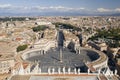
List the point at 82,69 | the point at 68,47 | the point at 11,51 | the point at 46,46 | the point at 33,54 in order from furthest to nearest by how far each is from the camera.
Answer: the point at 68,47, the point at 46,46, the point at 33,54, the point at 11,51, the point at 82,69

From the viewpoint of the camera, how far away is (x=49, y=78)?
92.1ft

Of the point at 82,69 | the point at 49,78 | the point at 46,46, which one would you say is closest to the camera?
the point at 49,78

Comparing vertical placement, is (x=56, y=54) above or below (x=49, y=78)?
below

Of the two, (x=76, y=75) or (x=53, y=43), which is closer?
(x=76, y=75)

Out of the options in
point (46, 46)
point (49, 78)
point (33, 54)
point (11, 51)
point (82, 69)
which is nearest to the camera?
point (49, 78)

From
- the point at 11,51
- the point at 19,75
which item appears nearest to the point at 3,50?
the point at 11,51

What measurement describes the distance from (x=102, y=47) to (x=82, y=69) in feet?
57.6

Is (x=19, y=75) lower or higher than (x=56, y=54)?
higher

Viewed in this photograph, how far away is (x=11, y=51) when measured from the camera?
1982 inches

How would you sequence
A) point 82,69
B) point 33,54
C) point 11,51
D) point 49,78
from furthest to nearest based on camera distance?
point 33,54 → point 11,51 → point 82,69 → point 49,78

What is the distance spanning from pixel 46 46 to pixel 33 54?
22.8ft

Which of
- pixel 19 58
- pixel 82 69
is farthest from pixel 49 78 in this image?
pixel 19 58

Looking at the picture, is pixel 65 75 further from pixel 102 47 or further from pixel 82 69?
pixel 102 47

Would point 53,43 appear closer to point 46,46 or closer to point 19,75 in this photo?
point 46,46
